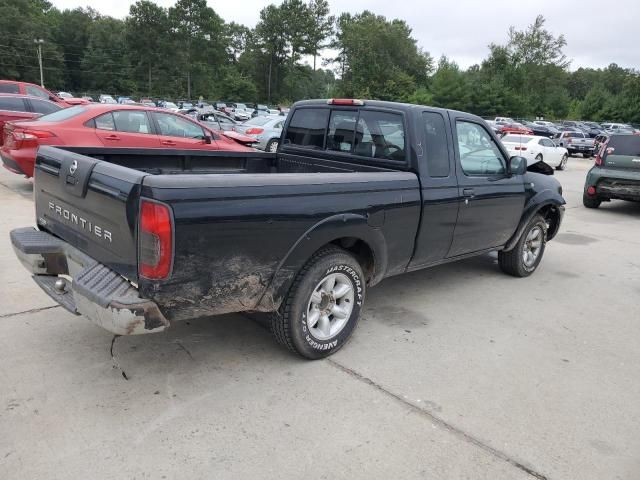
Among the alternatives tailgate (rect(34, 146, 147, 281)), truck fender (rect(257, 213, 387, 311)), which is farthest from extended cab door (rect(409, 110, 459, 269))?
tailgate (rect(34, 146, 147, 281))

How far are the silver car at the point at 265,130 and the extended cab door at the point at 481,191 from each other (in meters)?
12.3

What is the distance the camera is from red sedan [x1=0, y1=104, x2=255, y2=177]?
7.89m

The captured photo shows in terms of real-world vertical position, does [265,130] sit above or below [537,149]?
above

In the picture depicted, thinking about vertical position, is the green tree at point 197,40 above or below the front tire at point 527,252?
above

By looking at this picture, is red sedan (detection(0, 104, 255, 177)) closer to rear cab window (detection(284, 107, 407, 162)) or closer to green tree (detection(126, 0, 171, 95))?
rear cab window (detection(284, 107, 407, 162))

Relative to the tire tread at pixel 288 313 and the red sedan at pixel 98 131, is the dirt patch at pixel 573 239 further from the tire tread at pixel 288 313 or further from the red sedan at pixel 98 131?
the red sedan at pixel 98 131

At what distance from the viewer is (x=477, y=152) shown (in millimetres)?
4930

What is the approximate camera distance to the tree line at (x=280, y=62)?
73062 mm

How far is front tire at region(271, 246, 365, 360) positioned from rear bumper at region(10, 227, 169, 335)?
0.88 meters

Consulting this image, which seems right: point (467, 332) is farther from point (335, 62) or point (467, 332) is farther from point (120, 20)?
point (120, 20)

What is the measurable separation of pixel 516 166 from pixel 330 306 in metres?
2.70

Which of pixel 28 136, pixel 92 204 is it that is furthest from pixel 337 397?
pixel 28 136

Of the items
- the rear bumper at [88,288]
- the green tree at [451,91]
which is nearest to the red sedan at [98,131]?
the rear bumper at [88,288]

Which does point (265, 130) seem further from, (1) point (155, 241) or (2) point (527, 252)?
(1) point (155, 241)
